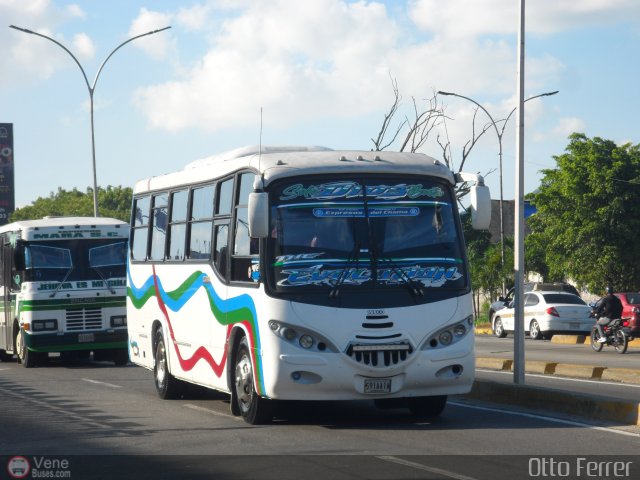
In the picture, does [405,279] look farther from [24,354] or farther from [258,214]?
[24,354]

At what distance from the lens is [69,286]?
84.1ft

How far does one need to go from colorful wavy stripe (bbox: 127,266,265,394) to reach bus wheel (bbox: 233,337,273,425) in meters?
0.28

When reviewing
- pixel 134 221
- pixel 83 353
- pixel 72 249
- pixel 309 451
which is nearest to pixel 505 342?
pixel 83 353

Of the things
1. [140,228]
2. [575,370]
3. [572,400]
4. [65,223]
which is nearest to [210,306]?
[572,400]

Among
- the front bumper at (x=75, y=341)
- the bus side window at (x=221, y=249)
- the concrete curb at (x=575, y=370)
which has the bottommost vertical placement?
the concrete curb at (x=575, y=370)

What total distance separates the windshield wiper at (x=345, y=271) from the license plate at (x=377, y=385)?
925 millimetres

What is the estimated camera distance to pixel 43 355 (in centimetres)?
2706

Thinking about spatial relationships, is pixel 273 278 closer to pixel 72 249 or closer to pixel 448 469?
pixel 448 469

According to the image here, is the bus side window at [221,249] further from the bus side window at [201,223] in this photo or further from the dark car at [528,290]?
the dark car at [528,290]

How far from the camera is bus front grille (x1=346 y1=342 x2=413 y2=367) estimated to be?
500 inches

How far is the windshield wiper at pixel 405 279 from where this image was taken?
13031 millimetres

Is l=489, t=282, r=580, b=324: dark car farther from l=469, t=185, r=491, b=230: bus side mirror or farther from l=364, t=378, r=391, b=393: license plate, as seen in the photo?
l=364, t=378, r=391, b=393: license plate

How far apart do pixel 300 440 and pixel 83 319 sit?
47.4ft

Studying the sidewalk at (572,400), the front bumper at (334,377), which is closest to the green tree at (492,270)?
the sidewalk at (572,400)
